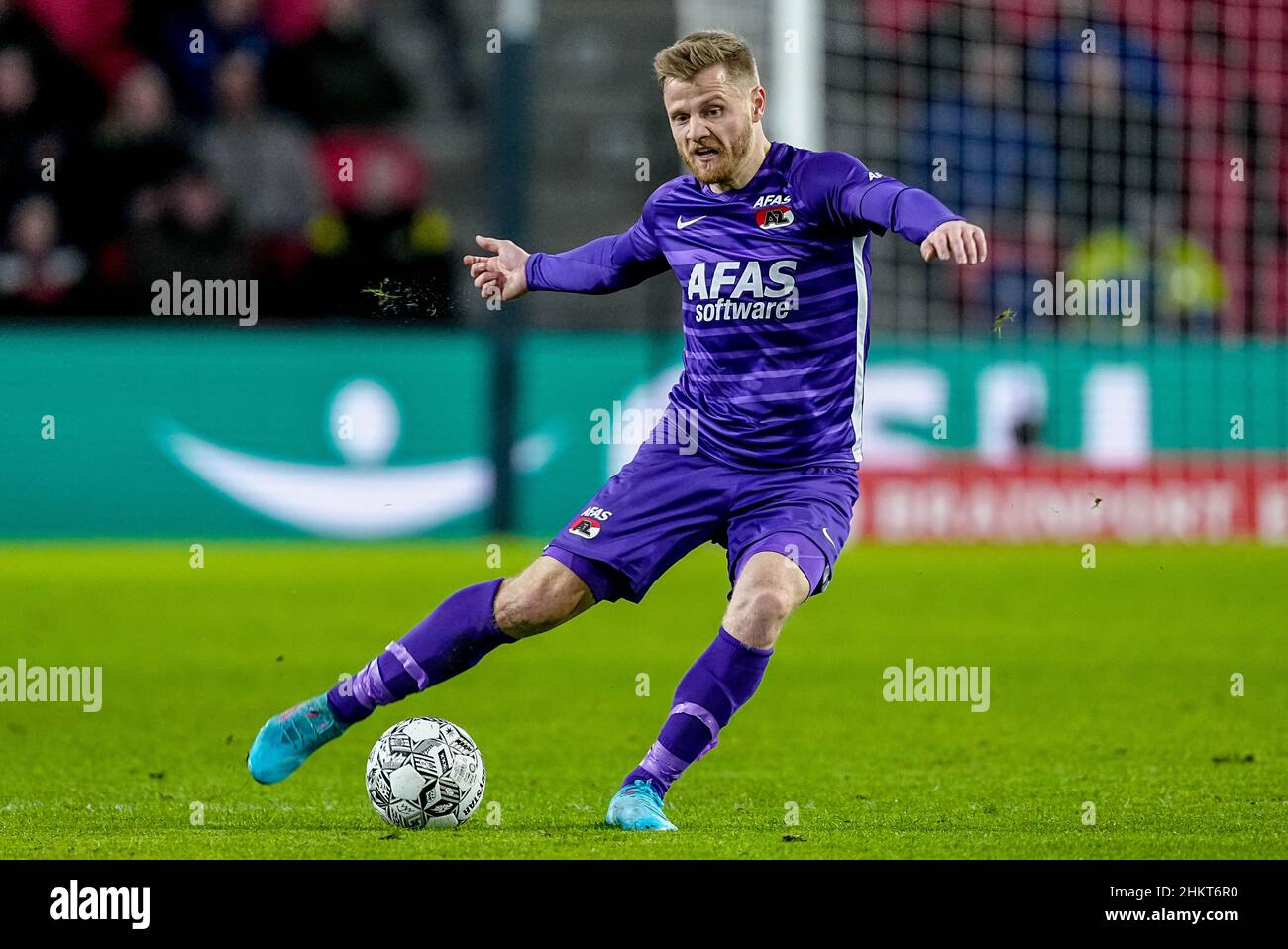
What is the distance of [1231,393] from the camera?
1501 centimetres

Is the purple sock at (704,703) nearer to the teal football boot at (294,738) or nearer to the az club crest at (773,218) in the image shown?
the teal football boot at (294,738)

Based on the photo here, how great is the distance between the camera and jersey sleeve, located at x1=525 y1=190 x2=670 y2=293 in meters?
6.16

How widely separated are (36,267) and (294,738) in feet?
32.9

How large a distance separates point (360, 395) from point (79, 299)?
7.54 ft

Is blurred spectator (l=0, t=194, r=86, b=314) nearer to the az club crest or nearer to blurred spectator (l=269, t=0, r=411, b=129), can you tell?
blurred spectator (l=269, t=0, r=411, b=129)

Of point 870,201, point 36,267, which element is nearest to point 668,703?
point 870,201

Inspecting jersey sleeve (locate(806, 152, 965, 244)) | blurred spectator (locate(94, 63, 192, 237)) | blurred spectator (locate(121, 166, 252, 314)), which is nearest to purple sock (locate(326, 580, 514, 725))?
jersey sleeve (locate(806, 152, 965, 244))

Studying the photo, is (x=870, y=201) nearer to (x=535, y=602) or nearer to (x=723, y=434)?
(x=723, y=434)

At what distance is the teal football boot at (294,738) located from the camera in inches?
234

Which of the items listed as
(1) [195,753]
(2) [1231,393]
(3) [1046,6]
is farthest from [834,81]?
(1) [195,753]

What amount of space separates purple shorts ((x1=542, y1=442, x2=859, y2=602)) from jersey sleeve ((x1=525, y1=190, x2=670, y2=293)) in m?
0.60

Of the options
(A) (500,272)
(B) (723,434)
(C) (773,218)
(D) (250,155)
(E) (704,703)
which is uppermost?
(D) (250,155)

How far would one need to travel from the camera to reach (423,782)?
5.52m

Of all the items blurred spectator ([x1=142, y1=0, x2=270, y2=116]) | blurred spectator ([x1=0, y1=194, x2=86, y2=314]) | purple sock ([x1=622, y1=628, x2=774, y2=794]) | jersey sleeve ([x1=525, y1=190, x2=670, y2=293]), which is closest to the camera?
purple sock ([x1=622, y1=628, x2=774, y2=794])
